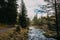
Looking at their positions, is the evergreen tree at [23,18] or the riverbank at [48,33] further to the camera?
the riverbank at [48,33]

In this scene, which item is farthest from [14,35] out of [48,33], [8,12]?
[48,33]

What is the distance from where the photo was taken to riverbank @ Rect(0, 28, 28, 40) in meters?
2.88

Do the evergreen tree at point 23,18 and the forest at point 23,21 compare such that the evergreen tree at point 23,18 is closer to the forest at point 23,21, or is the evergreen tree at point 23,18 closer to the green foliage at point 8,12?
the forest at point 23,21

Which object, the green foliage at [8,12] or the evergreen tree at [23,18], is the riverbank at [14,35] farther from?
the green foliage at [8,12]

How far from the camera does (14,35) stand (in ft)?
9.71

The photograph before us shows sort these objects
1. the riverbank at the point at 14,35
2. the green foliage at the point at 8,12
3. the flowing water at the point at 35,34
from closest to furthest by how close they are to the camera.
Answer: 1. the riverbank at the point at 14,35
2. the green foliage at the point at 8,12
3. the flowing water at the point at 35,34

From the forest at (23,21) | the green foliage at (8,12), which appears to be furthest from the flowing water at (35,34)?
the green foliage at (8,12)

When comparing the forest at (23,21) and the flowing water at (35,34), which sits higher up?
the forest at (23,21)

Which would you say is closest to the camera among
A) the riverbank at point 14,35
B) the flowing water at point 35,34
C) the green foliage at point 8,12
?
the riverbank at point 14,35

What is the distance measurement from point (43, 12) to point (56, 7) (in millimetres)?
266

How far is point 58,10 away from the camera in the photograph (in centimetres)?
329

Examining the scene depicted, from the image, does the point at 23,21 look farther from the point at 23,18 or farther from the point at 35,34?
the point at 35,34

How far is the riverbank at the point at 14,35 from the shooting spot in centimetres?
288

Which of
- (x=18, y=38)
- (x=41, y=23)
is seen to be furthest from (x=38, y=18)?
(x=18, y=38)
